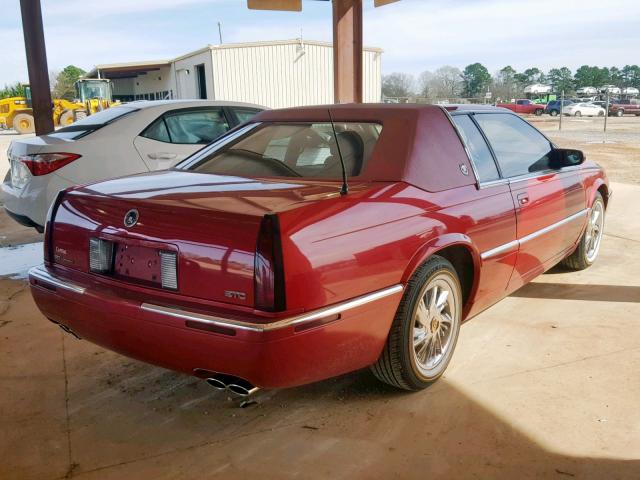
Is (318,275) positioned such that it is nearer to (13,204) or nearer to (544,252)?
(544,252)

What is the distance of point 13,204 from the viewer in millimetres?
5254

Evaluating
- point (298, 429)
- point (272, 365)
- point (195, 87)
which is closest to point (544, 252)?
point (298, 429)

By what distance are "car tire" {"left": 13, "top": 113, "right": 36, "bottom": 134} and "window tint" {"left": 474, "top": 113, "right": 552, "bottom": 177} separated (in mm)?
Result: 32833

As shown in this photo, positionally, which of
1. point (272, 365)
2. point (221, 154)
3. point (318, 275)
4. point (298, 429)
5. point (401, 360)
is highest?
point (221, 154)

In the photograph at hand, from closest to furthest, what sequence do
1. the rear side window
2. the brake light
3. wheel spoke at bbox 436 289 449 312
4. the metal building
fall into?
the brake light → wheel spoke at bbox 436 289 449 312 → the rear side window → the metal building

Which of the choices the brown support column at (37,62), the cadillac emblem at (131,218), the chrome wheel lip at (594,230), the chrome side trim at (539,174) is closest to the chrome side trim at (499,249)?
the chrome side trim at (539,174)

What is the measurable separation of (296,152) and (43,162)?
276 cm

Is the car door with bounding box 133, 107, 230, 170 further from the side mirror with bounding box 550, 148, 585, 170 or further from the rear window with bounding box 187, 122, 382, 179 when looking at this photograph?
the side mirror with bounding box 550, 148, 585, 170

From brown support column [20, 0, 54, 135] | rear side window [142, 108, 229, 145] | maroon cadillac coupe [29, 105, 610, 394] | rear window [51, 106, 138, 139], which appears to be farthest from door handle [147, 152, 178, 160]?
maroon cadillac coupe [29, 105, 610, 394]

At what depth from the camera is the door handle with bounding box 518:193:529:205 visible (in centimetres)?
350

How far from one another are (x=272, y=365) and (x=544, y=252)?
2.39 m

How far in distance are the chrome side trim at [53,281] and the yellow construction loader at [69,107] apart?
30.2 metres

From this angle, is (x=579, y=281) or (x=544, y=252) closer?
(x=544, y=252)

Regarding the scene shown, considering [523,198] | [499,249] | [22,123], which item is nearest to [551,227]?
[523,198]
